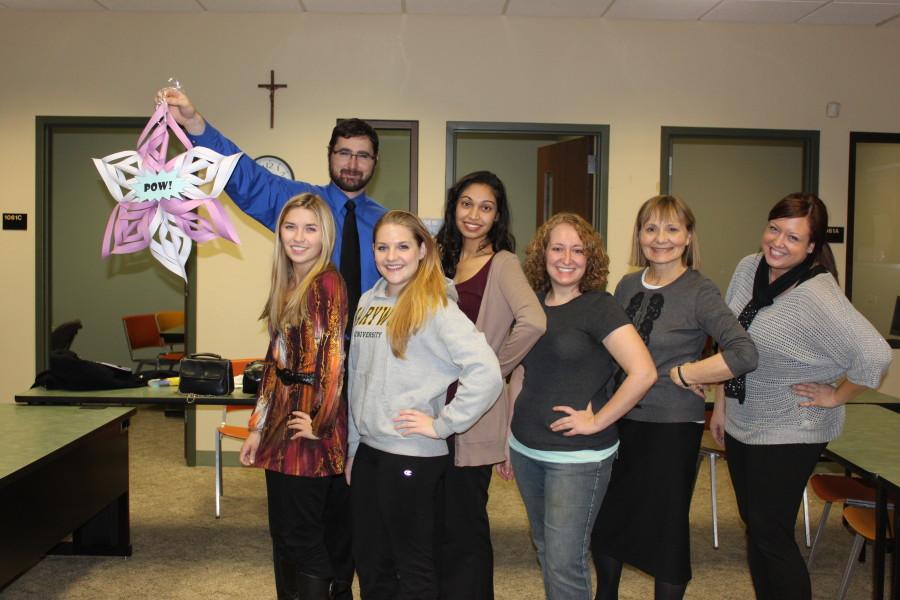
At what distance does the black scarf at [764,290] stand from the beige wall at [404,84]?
2934 mm

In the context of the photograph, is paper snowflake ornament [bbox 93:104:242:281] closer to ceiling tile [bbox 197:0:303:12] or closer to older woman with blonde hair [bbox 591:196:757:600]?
older woman with blonde hair [bbox 591:196:757:600]

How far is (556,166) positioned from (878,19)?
239cm

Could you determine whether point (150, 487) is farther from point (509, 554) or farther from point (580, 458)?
point (580, 458)

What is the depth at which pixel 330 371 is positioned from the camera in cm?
210

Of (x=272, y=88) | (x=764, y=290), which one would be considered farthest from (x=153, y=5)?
(x=764, y=290)

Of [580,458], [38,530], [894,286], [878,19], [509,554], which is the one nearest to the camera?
[580,458]

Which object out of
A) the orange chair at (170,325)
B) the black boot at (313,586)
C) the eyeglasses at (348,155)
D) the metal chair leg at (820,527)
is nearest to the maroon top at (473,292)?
the eyeglasses at (348,155)

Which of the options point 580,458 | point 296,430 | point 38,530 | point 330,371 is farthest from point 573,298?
point 38,530

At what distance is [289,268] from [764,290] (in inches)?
55.9

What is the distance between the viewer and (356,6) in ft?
16.0

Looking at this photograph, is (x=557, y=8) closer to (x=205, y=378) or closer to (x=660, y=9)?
(x=660, y=9)

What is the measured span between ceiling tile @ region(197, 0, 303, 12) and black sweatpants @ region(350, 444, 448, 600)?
3.68 metres

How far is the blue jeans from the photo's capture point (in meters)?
2.03

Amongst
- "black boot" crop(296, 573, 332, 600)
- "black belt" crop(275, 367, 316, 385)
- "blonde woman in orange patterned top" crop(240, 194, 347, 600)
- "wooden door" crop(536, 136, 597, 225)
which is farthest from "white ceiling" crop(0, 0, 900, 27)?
"black boot" crop(296, 573, 332, 600)
